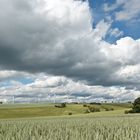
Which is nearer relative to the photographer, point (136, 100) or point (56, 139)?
point (56, 139)

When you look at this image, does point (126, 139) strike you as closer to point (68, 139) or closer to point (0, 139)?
point (68, 139)

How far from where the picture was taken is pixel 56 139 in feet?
39.0

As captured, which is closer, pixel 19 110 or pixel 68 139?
pixel 68 139

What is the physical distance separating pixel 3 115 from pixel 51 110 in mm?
24364

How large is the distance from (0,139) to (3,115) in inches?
5001

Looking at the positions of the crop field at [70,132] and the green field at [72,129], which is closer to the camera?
the crop field at [70,132]

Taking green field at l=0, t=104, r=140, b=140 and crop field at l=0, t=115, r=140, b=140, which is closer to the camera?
crop field at l=0, t=115, r=140, b=140

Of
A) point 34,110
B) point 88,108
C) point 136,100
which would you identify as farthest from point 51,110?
point 136,100

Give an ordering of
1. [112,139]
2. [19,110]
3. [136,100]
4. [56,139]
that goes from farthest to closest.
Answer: [19,110] < [136,100] < [112,139] < [56,139]

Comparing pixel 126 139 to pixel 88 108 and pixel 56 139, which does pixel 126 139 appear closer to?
pixel 56 139

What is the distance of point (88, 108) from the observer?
528ft

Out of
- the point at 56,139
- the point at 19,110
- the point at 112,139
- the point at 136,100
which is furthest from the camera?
the point at 19,110

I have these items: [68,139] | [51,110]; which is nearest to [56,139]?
Answer: [68,139]

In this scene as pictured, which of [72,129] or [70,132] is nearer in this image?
[70,132]
